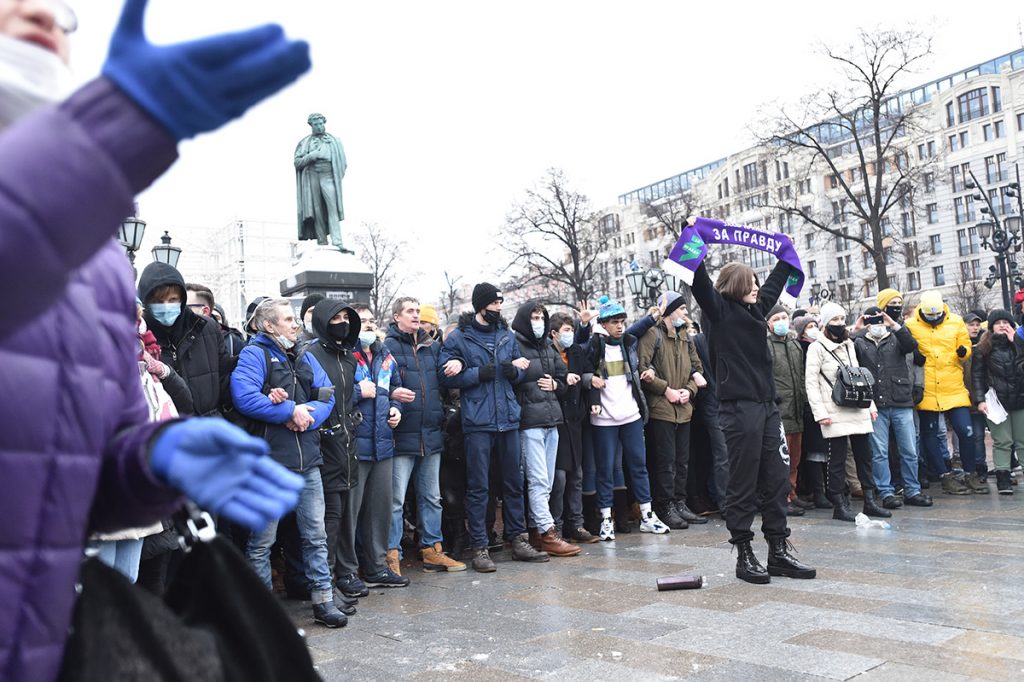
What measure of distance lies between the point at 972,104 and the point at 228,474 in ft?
309

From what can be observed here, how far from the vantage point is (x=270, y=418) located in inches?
246

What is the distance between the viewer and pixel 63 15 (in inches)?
52.4

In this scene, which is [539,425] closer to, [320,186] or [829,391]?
[829,391]

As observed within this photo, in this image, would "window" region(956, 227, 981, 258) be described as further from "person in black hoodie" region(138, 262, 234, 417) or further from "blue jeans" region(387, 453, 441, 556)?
"person in black hoodie" region(138, 262, 234, 417)

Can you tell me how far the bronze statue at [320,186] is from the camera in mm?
17453

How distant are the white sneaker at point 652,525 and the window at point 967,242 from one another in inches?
3292

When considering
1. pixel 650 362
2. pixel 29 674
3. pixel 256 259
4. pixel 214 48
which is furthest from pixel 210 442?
pixel 256 259

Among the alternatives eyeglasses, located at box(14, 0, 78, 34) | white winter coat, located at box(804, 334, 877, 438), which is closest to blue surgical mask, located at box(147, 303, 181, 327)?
eyeglasses, located at box(14, 0, 78, 34)

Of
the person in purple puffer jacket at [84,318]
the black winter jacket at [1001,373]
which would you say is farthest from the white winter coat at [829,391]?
the person in purple puffer jacket at [84,318]

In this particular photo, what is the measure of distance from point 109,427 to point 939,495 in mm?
11286

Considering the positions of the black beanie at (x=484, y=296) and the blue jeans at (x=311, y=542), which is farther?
the black beanie at (x=484, y=296)

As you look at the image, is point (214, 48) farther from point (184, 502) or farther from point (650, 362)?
point (650, 362)

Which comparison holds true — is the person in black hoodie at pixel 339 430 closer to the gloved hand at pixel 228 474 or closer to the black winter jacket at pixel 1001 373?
the gloved hand at pixel 228 474

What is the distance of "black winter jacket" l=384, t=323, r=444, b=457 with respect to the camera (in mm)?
7863
